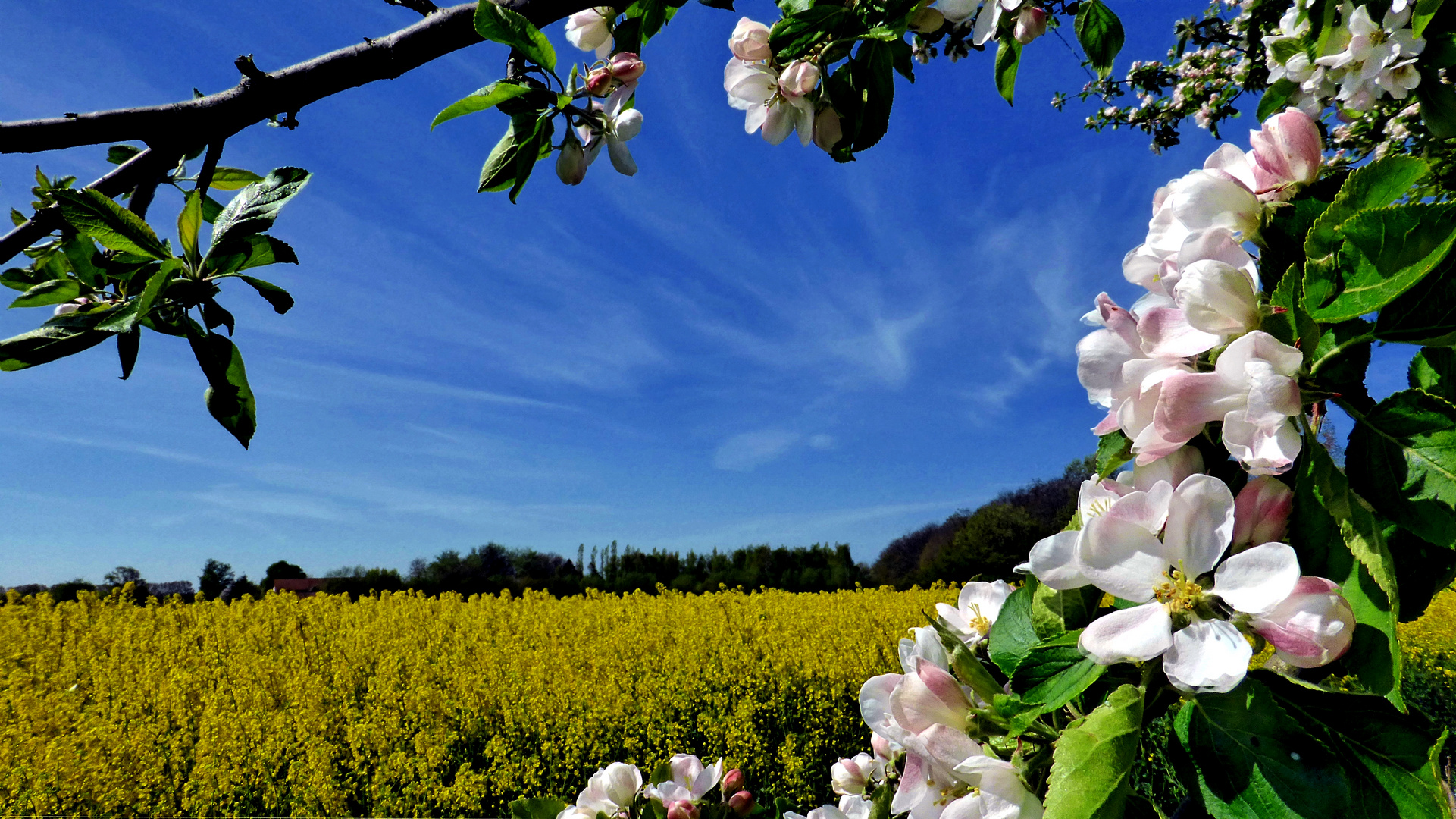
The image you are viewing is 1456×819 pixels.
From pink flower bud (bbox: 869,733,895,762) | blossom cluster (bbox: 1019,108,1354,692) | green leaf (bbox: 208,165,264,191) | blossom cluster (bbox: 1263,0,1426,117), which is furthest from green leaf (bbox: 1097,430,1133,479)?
green leaf (bbox: 208,165,264,191)

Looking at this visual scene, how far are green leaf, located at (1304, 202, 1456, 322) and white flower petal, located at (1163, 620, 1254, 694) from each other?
17 centimetres

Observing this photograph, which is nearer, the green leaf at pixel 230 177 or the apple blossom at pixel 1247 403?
the apple blossom at pixel 1247 403

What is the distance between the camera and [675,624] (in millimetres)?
5730

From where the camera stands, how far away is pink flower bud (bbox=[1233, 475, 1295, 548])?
403 millimetres

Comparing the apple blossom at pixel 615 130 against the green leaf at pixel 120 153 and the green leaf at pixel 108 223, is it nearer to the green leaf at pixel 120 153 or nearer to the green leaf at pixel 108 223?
the green leaf at pixel 108 223

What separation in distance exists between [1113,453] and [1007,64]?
0.83 metres

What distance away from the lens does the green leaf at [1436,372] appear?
1.34 ft

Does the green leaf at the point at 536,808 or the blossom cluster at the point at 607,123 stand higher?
the blossom cluster at the point at 607,123

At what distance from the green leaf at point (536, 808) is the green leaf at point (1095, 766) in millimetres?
903

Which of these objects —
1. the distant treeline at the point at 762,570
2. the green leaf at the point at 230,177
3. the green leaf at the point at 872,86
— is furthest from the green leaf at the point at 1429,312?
the distant treeline at the point at 762,570

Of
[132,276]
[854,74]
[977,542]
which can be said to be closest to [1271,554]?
[854,74]

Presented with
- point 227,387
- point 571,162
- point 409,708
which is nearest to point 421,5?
point 571,162

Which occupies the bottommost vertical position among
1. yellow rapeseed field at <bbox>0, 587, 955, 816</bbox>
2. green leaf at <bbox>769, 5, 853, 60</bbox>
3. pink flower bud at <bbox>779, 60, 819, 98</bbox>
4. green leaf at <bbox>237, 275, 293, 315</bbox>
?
yellow rapeseed field at <bbox>0, 587, 955, 816</bbox>

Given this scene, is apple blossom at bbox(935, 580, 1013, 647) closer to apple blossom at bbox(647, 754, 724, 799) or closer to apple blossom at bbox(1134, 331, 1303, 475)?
apple blossom at bbox(1134, 331, 1303, 475)
